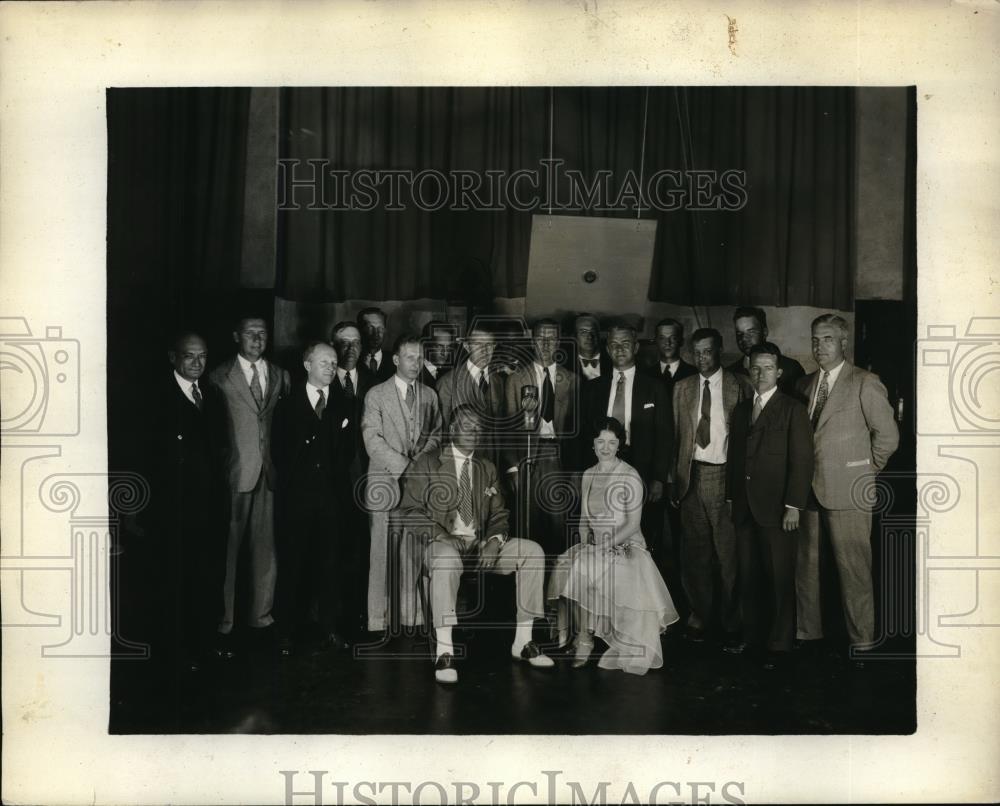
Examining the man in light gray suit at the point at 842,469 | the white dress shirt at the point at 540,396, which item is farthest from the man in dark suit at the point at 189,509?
the man in light gray suit at the point at 842,469

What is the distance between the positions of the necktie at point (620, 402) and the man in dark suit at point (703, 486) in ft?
0.77

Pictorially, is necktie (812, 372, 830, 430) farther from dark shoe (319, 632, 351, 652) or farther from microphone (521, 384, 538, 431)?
dark shoe (319, 632, 351, 652)

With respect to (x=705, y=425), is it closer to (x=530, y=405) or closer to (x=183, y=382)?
(x=530, y=405)

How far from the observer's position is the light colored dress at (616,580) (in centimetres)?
396

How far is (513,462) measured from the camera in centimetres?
400

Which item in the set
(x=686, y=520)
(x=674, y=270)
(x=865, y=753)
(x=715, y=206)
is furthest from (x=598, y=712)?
(x=715, y=206)

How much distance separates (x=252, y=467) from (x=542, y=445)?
1.28m

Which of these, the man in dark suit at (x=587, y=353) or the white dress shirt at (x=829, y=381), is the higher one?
the man in dark suit at (x=587, y=353)

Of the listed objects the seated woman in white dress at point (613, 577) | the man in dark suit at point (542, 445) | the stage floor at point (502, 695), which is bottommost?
the stage floor at point (502, 695)

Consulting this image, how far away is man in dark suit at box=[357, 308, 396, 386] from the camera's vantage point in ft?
13.0

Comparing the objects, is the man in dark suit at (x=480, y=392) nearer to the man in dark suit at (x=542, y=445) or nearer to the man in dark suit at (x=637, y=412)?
the man in dark suit at (x=542, y=445)

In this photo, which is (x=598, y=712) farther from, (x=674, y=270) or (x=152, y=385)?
(x=152, y=385)

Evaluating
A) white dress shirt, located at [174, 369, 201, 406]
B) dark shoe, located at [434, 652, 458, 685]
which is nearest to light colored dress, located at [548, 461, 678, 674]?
dark shoe, located at [434, 652, 458, 685]

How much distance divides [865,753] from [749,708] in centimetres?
56
